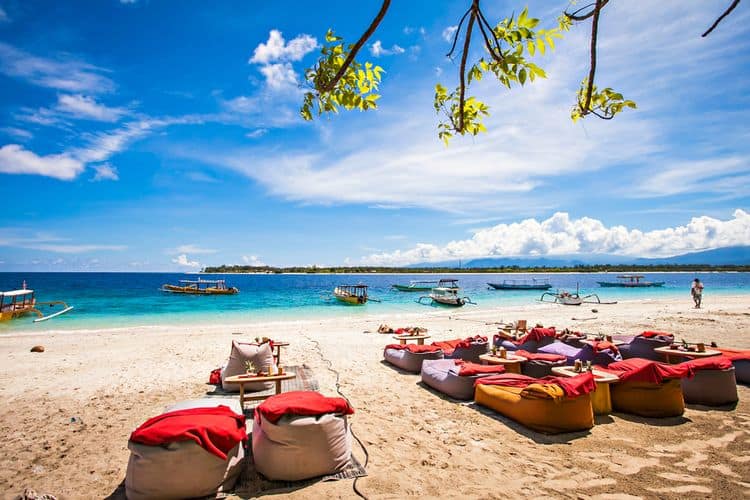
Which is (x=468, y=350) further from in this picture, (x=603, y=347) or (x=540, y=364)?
(x=603, y=347)

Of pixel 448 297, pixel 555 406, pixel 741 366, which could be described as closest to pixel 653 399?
pixel 555 406

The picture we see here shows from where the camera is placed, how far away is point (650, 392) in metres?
5.38

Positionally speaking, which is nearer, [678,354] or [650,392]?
[650,392]

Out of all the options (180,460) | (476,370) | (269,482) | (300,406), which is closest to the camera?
(180,460)

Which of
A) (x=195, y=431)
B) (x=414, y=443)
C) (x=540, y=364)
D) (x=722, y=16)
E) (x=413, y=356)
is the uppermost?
(x=722, y=16)

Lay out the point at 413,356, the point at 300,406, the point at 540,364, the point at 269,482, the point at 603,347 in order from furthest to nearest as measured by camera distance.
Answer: the point at 413,356 < the point at 603,347 < the point at 540,364 < the point at 300,406 < the point at 269,482

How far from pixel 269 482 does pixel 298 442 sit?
47 cm

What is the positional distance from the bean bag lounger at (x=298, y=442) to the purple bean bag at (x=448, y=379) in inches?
112

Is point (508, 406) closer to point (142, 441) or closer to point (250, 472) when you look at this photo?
point (250, 472)

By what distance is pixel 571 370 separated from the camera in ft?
20.1

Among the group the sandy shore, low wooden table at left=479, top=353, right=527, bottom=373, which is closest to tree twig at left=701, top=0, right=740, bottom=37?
the sandy shore

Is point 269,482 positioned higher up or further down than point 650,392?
further down

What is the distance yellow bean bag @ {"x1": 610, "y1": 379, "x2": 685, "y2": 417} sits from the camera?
5.34 meters

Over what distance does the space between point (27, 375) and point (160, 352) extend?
298cm
